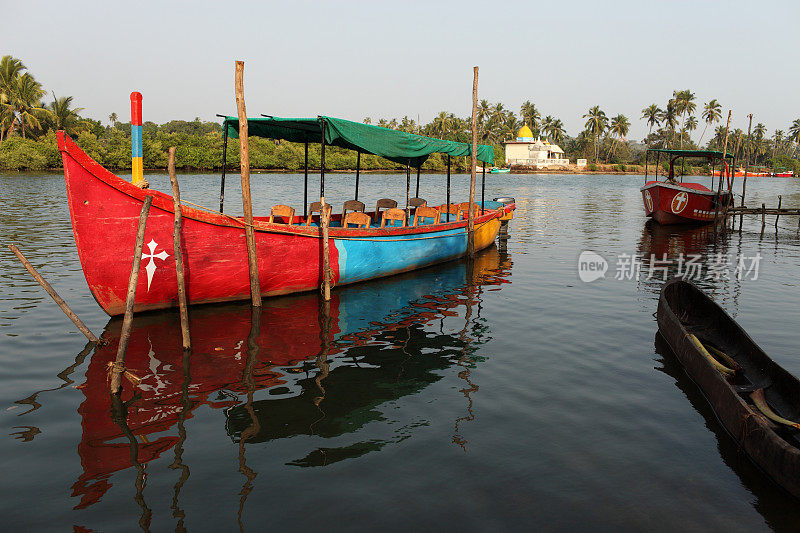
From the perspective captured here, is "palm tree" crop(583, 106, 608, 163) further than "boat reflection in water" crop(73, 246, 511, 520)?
Yes

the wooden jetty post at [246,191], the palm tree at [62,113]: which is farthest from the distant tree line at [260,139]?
the wooden jetty post at [246,191]

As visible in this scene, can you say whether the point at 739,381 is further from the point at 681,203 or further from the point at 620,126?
the point at 620,126

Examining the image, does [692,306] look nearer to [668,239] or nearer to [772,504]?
[772,504]

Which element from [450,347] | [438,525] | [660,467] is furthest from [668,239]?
[438,525]

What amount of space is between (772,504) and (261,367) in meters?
6.09

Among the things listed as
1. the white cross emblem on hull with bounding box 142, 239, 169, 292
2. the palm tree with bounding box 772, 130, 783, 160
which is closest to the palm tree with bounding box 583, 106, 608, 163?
the palm tree with bounding box 772, 130, 783, 160

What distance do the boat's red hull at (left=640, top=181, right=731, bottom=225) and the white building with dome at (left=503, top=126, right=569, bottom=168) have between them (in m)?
85.1

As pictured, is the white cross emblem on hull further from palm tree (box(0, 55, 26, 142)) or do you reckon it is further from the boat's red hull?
palm tree (box(0, 55, 26, 142))

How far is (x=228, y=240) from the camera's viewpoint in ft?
32.7

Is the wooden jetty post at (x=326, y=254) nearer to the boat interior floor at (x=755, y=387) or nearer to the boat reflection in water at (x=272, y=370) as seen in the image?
the boat reflection in water at (x=272, y=370)

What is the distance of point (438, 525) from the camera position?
4.42m

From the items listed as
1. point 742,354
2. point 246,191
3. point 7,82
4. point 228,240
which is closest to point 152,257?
point 228,240

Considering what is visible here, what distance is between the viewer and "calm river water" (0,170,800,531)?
4656 millimetres

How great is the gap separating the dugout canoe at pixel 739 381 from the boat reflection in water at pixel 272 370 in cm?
284
